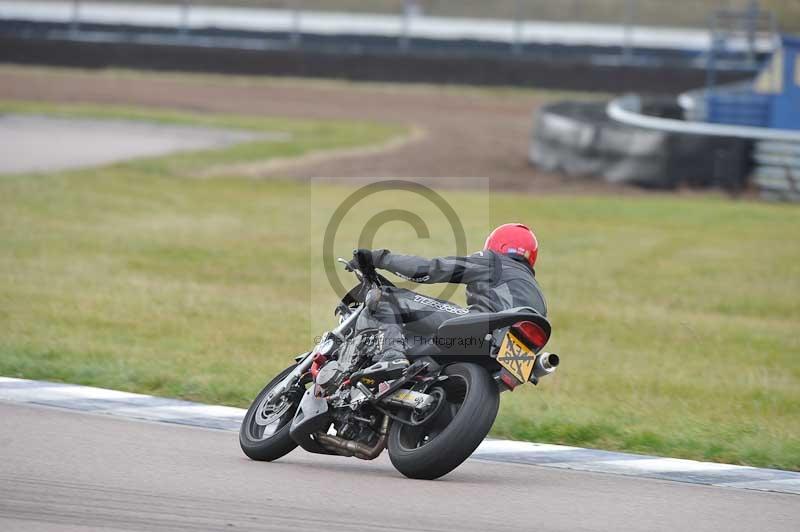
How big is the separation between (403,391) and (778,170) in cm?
1503

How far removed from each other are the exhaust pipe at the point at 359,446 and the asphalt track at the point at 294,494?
112mm

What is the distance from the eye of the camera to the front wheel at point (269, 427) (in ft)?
21.3

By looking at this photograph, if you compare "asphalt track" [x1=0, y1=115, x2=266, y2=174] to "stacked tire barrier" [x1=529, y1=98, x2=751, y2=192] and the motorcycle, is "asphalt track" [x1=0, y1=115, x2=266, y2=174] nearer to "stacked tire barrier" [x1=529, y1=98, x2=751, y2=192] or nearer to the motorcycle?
"stacked tire barrier" [x1=529, y1=98, x2=751, y2=192]

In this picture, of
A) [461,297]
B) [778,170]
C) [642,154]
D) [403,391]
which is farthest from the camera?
[642,154]

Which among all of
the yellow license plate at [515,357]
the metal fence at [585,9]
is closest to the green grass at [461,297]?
the yellow license plate at [515,357]

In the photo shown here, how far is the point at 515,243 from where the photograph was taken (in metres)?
6.43

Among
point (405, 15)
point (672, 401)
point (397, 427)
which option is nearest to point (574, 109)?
point (405, 15)

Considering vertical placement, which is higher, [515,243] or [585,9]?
[585,9]

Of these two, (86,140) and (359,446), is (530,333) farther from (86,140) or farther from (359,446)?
(86,140)

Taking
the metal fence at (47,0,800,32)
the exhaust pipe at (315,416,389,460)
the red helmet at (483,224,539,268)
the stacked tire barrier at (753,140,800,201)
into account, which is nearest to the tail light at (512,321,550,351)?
the red helmet at (483,224,539,268)

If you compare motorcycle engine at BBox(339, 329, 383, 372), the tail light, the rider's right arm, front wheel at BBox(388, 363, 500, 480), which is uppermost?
the rider's right arm

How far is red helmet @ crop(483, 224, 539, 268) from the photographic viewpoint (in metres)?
6.42

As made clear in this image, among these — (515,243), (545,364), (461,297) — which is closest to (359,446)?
(545,364)

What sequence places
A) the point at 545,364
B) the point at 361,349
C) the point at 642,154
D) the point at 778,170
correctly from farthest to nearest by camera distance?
the point at 642,154 → the point at 778,170 → the point at 361,349 → the point at 545,364
